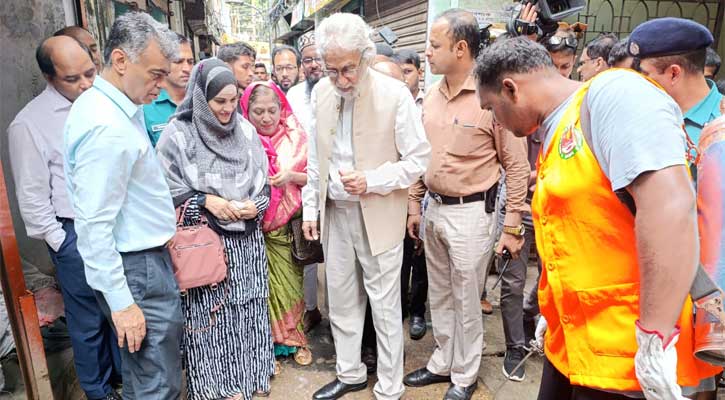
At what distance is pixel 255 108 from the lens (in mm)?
2658

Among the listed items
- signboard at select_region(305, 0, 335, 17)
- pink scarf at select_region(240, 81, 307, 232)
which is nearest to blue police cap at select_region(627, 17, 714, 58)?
pink scarf at select_region(240, 81, 307, 232)

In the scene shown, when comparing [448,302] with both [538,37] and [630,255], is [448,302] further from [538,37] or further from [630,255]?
[538,37]

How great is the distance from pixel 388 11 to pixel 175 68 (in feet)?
18.2

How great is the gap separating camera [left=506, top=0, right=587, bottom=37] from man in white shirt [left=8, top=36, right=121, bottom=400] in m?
2.56

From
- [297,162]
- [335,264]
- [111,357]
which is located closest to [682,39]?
[335,264]

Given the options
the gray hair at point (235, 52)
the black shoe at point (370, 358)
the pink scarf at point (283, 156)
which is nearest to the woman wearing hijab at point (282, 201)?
the pink scarf at point (283, 156)

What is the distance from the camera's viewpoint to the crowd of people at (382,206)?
1.07 m

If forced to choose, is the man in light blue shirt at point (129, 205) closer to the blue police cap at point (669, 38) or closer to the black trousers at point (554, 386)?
the black trousers at point (554, 386)

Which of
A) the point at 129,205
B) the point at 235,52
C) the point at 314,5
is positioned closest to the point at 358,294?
the point at 129,205

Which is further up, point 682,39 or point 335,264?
point 682,39

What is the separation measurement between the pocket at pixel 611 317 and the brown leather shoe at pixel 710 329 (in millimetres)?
186

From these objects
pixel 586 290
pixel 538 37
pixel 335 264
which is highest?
pixel 538 37

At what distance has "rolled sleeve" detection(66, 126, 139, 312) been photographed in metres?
1.49

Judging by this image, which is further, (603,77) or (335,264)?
(335,264)
